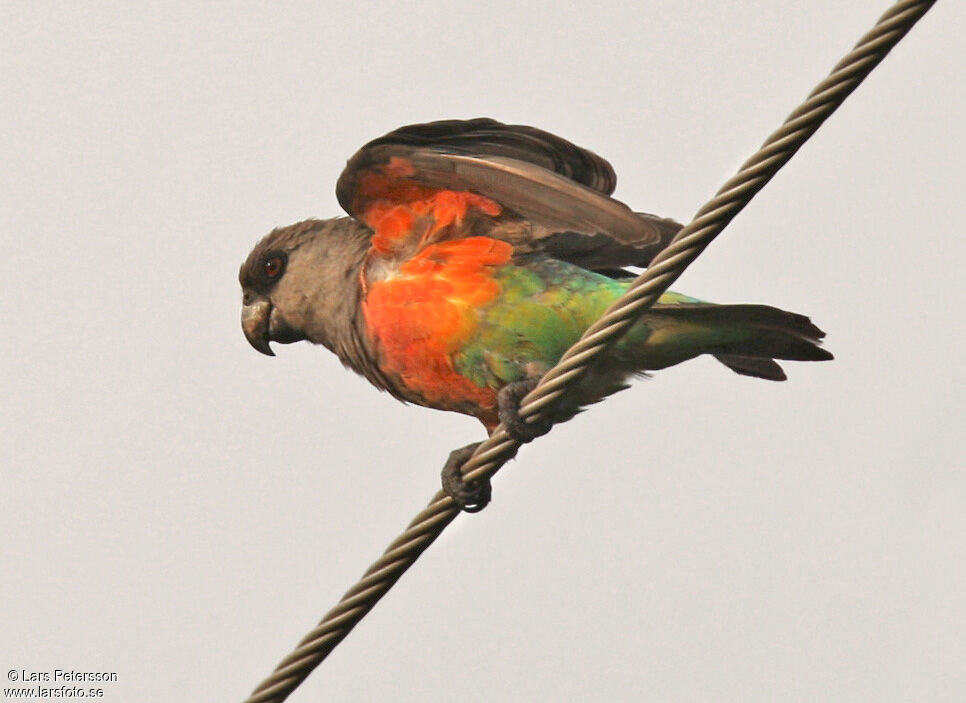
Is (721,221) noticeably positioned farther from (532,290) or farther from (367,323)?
(367,323)

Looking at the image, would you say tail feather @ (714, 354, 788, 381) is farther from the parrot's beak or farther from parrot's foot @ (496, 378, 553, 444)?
the parrot's beak

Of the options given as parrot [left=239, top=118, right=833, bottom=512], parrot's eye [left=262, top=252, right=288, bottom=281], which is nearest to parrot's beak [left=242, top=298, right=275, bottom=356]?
parrot's eye [left=262, top=252, right=288, bottom=281]

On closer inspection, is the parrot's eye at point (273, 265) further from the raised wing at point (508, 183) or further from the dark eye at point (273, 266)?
the raised wing at point (508, 183)

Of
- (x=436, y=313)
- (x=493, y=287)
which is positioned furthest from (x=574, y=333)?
(x=436, y=313)

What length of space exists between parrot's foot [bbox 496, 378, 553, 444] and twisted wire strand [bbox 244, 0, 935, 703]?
4.2 inches

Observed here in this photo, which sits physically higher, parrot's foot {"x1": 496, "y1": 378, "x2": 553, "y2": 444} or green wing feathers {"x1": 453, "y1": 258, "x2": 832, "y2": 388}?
green wing feathers {"x1": 453, "y1": 258, "x2": 832, "y2": 388}

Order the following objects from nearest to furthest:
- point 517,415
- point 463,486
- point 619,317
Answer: point 619,317 < point 517,415 < point 463,486

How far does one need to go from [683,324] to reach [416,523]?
5.93 ft

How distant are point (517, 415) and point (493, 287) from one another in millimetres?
1347

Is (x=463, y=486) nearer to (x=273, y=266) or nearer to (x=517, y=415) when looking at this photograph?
(x=517, y=415)

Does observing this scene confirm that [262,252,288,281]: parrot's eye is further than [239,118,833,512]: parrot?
Yes

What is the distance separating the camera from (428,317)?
23.1ft

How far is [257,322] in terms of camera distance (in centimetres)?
830

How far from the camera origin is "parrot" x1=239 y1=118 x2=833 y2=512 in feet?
21.8
